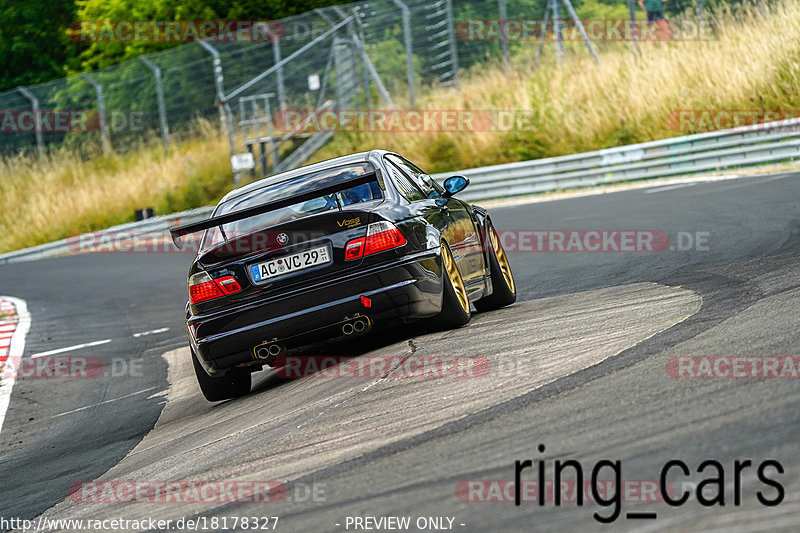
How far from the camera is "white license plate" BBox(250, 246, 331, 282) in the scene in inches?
287

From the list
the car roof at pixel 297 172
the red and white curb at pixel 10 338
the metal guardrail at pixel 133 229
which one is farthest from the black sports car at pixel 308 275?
the metal guardrail at pixel 133 229

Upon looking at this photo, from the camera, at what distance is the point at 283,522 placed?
13.7 ft

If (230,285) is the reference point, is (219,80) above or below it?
below

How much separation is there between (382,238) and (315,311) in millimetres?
606

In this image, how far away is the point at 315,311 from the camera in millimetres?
7230

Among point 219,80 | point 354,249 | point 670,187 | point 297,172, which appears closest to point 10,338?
point 297,172

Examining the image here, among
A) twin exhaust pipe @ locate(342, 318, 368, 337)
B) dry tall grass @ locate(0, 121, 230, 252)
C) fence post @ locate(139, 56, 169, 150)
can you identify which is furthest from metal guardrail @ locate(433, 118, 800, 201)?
twin exhaust pipe @ locate(342, 318, 368, 337)

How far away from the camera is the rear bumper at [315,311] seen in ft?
23.7

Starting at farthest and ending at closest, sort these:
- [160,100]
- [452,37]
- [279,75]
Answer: [160,100], [279,75], [452,37]

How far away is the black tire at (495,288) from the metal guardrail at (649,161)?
1064cm

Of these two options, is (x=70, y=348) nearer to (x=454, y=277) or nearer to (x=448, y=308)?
(x=454, y=277)

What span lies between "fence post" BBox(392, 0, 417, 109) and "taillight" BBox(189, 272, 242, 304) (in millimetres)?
22415

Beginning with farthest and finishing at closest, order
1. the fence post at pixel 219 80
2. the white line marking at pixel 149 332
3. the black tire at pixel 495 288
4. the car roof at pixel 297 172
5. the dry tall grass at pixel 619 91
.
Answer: the fence post at pixel 219 80 < the dry tall grass at pixel 619 91 < the white line marking at pixel 149 332 < the black tire at pixel 495 288 < the car roof at pixel 297 172

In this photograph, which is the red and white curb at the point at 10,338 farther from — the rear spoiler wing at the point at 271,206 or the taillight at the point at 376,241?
the taillight at the point at 376,241
